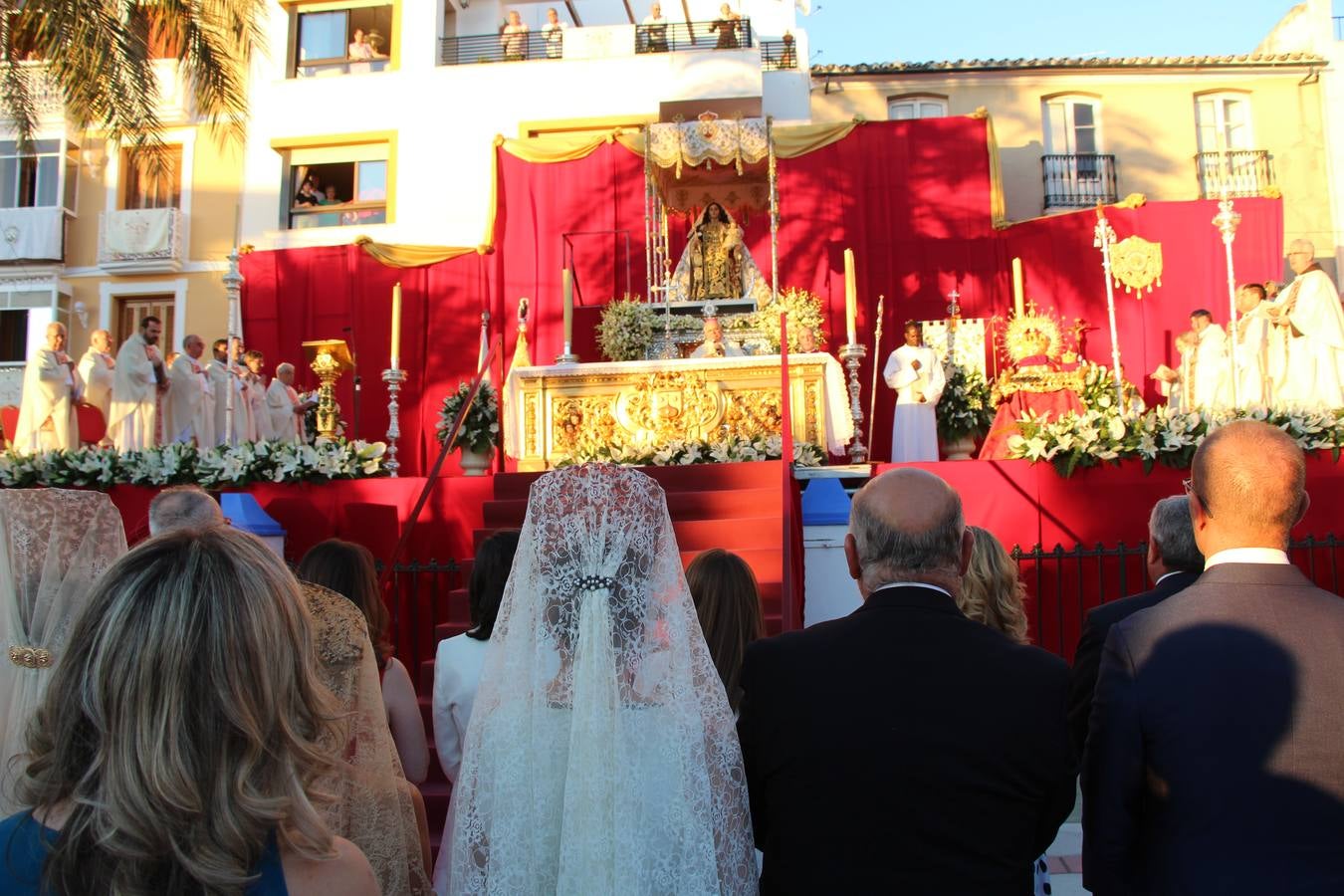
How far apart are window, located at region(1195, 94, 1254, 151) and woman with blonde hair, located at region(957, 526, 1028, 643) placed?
56.1 feet

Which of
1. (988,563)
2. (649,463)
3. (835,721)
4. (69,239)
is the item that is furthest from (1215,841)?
(69,239)

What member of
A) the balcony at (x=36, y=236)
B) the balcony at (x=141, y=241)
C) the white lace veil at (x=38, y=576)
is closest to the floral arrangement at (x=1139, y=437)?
the white lace veil at (x=38, y=576)

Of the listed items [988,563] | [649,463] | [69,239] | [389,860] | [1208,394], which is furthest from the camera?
[69,239]

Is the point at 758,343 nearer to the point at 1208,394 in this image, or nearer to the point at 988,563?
the point at 1208,394

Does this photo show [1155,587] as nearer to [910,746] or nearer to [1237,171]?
[910,746]

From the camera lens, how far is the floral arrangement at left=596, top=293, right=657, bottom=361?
11203 mm

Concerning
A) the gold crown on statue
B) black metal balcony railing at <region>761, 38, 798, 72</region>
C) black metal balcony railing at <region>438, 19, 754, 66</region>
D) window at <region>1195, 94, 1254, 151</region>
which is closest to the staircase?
the gold crown on statue

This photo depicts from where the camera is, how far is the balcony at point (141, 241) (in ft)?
60.1

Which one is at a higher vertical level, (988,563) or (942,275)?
(942,275)

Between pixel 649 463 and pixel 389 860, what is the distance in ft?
19.3

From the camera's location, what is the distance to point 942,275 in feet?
48.1

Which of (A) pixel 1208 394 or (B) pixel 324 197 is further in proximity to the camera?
(B) pixel 324 197

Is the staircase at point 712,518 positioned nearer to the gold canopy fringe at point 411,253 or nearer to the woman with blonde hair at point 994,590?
the woman with blonde hair at point 994,590

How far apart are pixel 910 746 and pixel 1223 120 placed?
1928 cm
